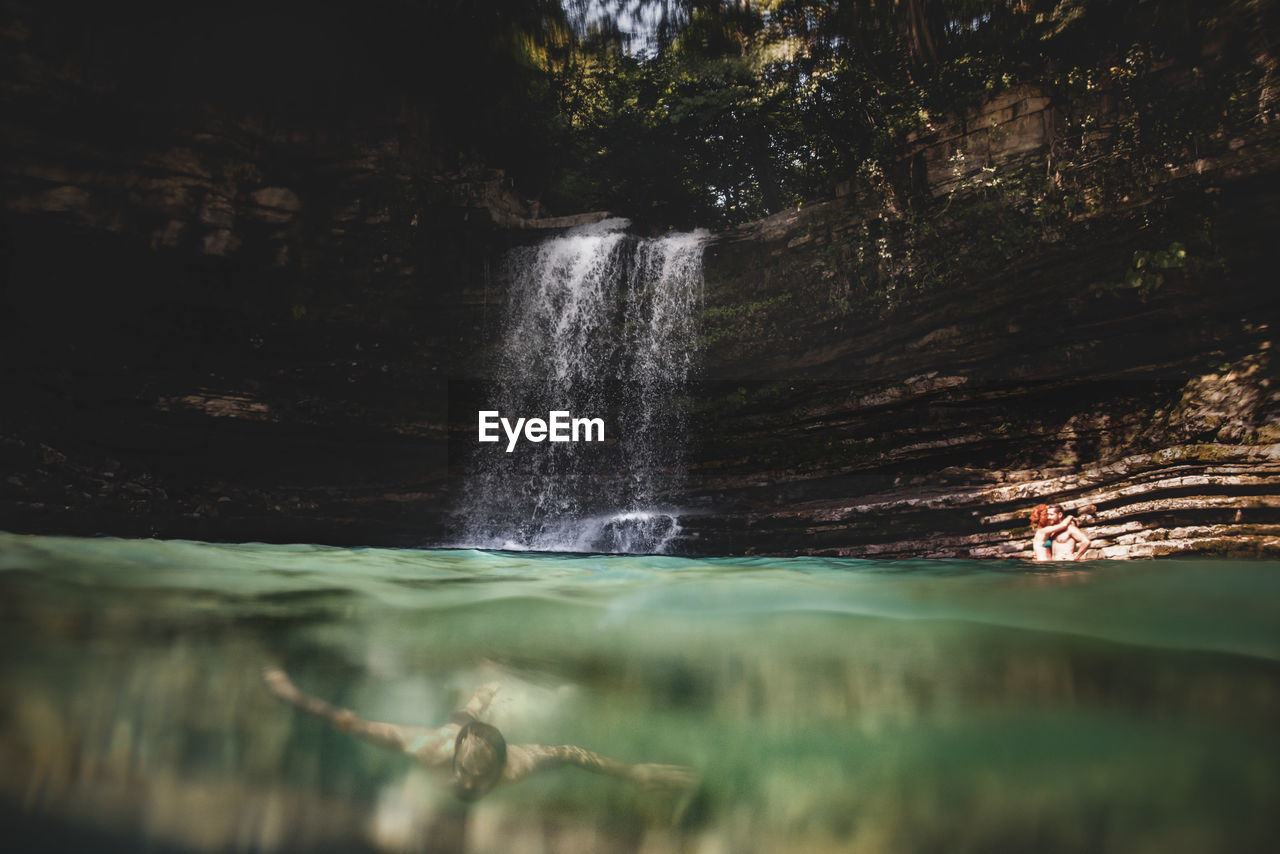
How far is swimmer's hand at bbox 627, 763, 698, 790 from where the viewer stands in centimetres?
213

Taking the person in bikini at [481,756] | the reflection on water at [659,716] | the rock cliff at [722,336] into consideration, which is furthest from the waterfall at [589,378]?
the person in bikini at [481,756]

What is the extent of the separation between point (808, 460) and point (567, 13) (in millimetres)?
7243

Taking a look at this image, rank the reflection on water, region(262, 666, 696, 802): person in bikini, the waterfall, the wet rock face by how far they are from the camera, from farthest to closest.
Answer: the waterfall → the wet rock face → region(262, 666, 696, 802): person in bikini → the reflection on water

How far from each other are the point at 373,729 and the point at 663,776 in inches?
41.8

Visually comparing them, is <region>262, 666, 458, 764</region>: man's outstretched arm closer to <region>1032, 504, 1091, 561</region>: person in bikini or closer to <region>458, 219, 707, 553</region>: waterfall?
<region>1032, 504, 1091, 561</region>: person in bikini

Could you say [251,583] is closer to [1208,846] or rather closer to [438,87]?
[1208,846]

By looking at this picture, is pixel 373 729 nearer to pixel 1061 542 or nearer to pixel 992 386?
pixel 1061 542

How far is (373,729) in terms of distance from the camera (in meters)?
2.36

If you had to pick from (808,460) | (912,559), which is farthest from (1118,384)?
(808,460)

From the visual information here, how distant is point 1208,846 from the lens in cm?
188

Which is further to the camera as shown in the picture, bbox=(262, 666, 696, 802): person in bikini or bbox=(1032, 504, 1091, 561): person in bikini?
bbox=(1032, 504, 1091, 561): person in bikini

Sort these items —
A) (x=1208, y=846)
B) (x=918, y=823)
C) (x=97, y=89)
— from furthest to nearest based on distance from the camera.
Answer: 1. (x=97, y=89)
2. (x=918, y=823)
3. (x=1208, y=846)

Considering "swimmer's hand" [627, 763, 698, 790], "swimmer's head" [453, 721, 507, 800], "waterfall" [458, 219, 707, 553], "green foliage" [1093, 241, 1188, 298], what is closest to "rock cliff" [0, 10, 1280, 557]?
"green foliage" [1093, 241, 1188, 298]

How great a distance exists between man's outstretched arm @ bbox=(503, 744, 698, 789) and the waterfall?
7.12 m
